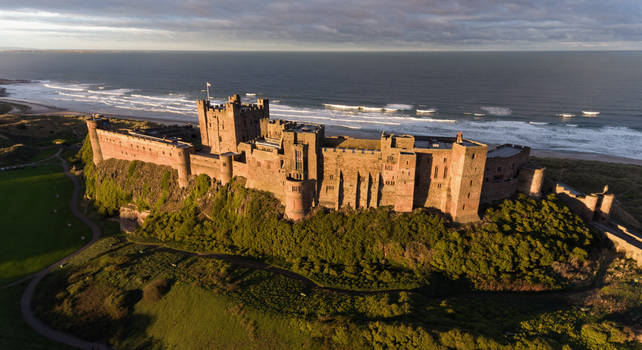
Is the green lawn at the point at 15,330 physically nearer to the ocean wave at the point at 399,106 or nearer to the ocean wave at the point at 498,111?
the ocean wave at the point at 399,106

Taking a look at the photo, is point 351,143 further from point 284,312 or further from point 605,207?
point 605,207

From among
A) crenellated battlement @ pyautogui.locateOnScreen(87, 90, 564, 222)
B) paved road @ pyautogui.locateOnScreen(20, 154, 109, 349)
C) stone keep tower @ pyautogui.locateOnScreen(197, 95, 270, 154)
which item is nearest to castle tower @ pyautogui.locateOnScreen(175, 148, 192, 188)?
stone keep tower @ pyautogui.locateOnScreen(197, 95, 270, 154)

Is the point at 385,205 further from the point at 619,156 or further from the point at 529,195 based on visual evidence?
the point at 619,156

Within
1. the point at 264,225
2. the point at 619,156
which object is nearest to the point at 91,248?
the point at 264,225

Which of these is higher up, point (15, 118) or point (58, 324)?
point (15, 118)

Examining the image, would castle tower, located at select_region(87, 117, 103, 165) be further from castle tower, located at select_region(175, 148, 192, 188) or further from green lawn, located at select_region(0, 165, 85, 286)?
castle tower, located at select_region(175, 148, 192, 188)

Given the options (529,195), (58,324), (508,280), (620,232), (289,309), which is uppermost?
(529,195)

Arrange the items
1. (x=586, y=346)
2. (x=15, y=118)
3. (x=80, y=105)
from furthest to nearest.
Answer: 1. (x=80, y=105)
2. (x=15, y=118)
3. (x=586, y=346)
